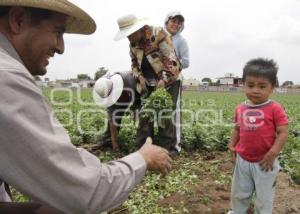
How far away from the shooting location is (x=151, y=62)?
5539mm

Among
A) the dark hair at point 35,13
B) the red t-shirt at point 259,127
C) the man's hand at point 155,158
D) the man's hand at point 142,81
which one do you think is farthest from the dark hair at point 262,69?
the man's hand at point 142,81

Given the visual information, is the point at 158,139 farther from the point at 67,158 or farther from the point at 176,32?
Result: the point at 67,158

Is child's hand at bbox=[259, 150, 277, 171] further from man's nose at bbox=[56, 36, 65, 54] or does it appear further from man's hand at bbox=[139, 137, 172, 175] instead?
man's nose at bbox=[56, 36, 65, 54]

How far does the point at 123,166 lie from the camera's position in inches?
71.1

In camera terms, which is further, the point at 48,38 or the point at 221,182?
the point at 221,182

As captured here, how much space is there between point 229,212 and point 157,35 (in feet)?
8.46

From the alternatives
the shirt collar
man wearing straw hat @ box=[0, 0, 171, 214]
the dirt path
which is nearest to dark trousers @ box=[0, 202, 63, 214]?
man wearing straw hat @ box=[0, 0, 171, 214]

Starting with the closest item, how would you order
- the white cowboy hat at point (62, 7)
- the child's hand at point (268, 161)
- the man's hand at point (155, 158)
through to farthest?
1. the white cowboy hat at point (62, 7)
2. the man's hand at point (155, 158)
3. the child's hand at point (268, 161)

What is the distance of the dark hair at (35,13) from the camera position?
5.62 feet

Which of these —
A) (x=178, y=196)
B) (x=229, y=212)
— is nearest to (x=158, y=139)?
(x=178, y=196)

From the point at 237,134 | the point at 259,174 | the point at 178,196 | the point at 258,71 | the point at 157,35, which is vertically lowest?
the point at 178,196

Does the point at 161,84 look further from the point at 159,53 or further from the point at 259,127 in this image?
the point at 259,127

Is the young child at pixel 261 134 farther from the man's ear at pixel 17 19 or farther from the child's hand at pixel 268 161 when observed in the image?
the man's ear at pixel 17 19

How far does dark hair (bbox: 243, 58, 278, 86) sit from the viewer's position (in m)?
3.19
